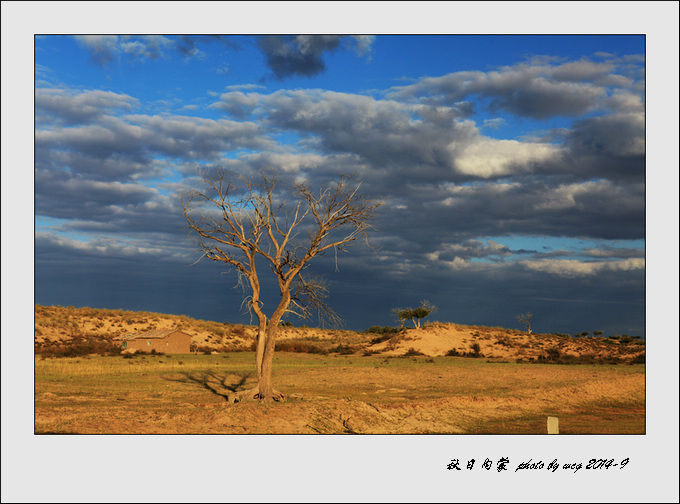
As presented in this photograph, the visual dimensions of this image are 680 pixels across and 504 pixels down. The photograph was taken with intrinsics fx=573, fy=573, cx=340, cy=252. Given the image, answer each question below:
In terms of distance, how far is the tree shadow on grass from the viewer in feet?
99.9

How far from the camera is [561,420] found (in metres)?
20.8

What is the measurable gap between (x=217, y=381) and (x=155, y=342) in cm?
2860

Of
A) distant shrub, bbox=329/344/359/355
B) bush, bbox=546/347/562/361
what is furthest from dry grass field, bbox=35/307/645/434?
distant shrub, bbox=329/344/359/355

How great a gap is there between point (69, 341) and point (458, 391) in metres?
52.0

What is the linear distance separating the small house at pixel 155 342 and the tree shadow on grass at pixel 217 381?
21810 millimetres

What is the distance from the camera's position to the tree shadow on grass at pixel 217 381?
Answer: 3045cm

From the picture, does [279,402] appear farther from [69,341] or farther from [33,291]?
[69,341]

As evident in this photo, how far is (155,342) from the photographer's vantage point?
61.0 meters

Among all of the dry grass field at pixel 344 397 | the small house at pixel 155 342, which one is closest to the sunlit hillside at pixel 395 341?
the dry grass field at pixel 344 397

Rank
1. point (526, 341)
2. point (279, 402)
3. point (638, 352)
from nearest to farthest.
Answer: point (279, 402) → point (638, 352) → point (526, 341)

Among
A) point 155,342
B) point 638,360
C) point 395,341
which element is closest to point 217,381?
point 155,342

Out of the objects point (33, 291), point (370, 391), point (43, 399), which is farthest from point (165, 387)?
point (33, 291)

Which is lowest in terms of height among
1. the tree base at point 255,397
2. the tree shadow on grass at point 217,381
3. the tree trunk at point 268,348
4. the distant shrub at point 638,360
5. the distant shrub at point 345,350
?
the distant shrub at point 345,350

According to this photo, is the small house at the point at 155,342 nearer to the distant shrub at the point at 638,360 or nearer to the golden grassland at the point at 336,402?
the golden grassland at the point at 336,402
